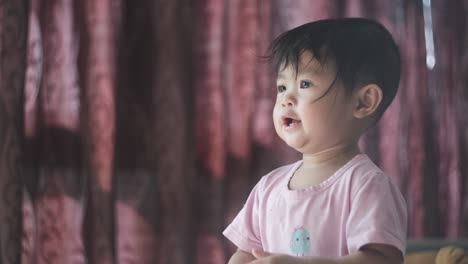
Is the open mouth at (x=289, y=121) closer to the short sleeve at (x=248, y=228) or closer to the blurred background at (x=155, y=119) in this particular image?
the short sleeve at (x=248, y=228)

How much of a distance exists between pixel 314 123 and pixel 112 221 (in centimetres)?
90

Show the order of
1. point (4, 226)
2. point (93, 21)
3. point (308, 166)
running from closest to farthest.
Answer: point (308, 166), point (4, 226), point (93, 21)

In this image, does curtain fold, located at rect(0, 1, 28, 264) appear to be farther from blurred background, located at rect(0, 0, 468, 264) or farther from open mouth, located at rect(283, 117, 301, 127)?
open mouth, located at rect(283, 117, 301, 127)

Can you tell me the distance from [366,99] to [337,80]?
42 millimetres

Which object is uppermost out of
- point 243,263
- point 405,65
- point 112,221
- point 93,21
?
point 93,21

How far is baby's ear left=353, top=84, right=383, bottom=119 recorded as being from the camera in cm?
75

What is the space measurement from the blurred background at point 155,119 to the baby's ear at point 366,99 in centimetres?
83

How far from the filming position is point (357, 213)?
0.69 m

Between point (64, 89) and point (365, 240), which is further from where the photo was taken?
point (64, 89)

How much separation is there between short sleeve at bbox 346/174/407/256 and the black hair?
0.34ft

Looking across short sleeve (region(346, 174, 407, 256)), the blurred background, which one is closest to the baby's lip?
short sleeve (region(346, 174, 407, 256))

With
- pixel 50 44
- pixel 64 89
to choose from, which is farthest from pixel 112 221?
pixel 50 44

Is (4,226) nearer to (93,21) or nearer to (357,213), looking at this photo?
(93,21)

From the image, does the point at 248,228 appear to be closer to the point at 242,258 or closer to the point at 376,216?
the point at 242,258
